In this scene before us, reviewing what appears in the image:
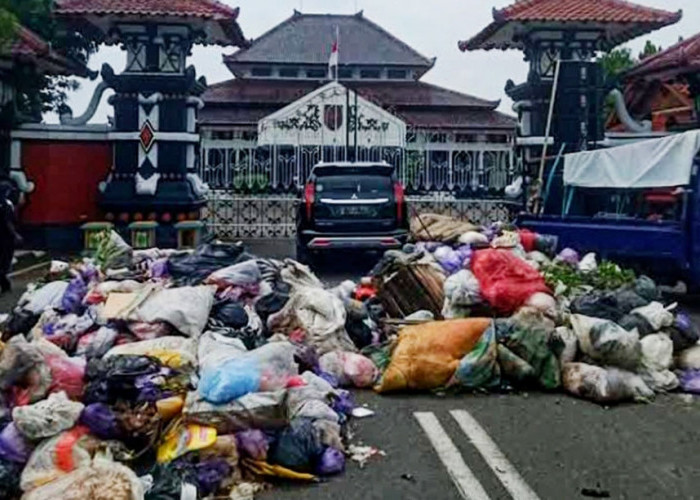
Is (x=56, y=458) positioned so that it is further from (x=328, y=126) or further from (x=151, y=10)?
(x=328, y=126)

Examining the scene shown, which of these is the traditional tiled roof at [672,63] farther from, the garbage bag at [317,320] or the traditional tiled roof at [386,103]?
the garbage bag at [317,320]

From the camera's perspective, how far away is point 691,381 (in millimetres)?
7246

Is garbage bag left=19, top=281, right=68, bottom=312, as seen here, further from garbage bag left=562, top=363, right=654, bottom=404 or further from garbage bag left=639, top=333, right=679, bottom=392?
garbage bag left=639, top=333, right=679, bottom=392

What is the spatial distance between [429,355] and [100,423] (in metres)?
2.66

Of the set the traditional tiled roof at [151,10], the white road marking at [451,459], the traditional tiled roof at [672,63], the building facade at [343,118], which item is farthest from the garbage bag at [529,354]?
the building facade at [343,118]

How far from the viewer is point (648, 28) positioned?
19844 mm

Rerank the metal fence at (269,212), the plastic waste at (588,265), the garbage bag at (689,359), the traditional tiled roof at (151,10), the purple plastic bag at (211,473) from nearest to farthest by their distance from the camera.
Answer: the purple plastic bag at (211,473), the garbage bag at (689,359), the plastic waste at (588,265), the traditional tiled roof at (151,10), the metal fence at (269,212)

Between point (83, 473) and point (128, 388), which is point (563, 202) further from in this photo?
point (83, 473)

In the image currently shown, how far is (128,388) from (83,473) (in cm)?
111

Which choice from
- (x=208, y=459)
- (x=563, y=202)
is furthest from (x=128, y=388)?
(x=563, y=202)

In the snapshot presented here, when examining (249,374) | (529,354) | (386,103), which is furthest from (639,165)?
(386,103)

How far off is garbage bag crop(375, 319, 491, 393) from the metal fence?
15152mm

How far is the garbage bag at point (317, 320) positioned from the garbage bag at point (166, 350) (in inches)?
41.1

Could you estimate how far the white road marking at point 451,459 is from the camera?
15.9 ft
